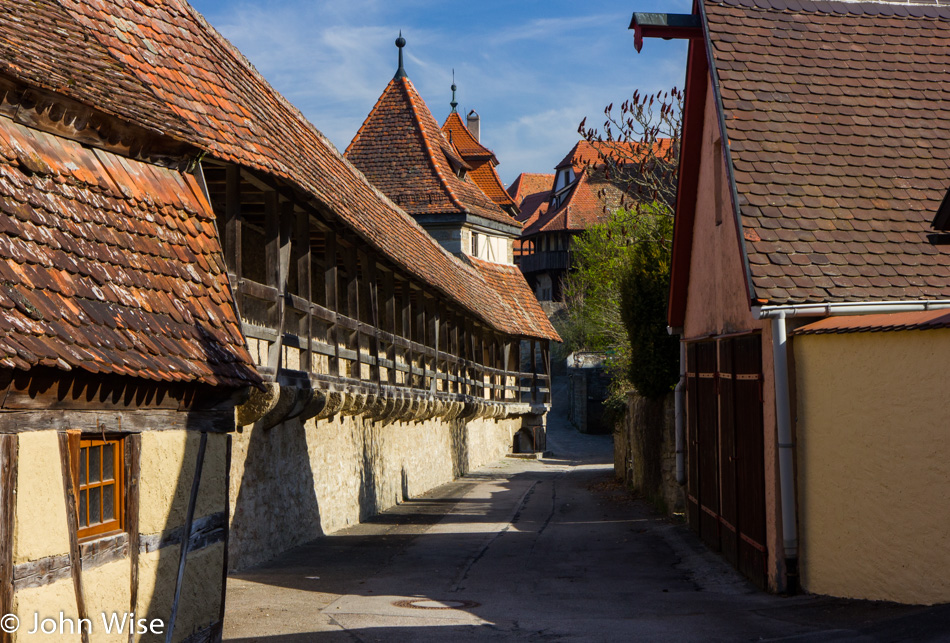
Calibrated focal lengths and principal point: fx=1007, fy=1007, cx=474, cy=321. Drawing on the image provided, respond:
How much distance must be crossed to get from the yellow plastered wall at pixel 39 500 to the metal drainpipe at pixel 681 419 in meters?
9.37

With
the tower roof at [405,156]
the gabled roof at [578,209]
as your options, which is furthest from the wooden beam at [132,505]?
the gabled roof at [578,209]

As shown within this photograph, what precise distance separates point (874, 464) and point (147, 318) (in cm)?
536

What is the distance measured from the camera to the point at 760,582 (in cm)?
887

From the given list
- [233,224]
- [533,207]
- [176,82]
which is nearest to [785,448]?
[233,224]

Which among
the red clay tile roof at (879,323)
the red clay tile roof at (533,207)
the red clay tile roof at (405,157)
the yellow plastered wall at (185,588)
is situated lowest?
the yellow plastered wall at (185,588)

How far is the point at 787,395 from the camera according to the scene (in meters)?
8.30

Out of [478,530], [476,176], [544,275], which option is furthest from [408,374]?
[544,275]

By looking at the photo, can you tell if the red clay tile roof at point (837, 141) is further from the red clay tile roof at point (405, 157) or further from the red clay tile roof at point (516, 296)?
the red clay tile roof at point (405, 157)

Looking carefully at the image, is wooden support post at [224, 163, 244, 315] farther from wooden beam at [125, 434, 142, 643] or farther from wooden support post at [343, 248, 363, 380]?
wooden support post at [343, 248, 363, 380]

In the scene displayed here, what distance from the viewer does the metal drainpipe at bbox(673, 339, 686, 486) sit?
1328 cm

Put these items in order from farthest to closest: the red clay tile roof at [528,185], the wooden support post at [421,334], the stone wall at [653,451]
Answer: the red clay tile roof at [528,185], the wooden support post at [421,334], the stone wall at [653,451]

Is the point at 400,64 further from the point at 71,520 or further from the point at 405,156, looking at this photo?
the point at 71,520

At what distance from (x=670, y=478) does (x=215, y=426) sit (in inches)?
368

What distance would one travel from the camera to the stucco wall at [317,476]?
420 inches
